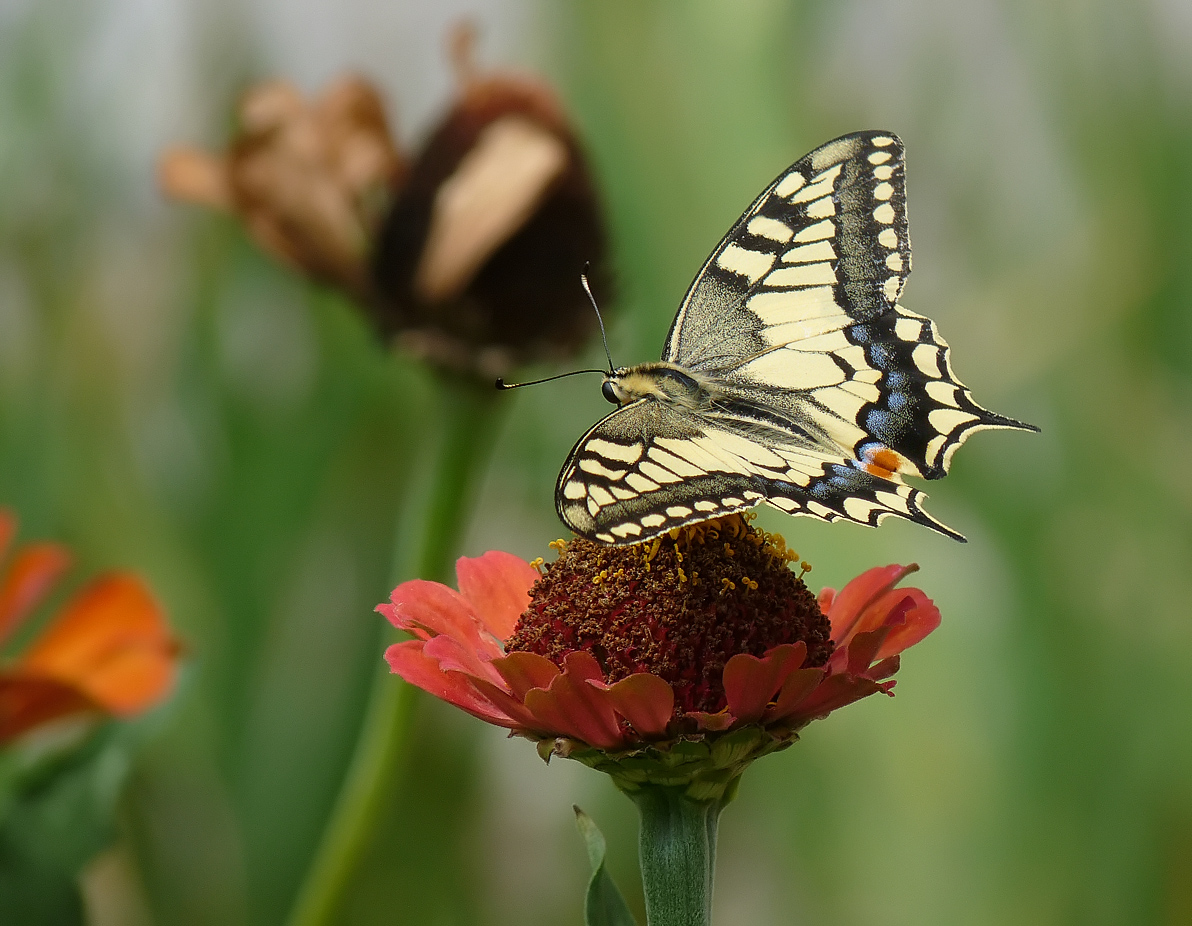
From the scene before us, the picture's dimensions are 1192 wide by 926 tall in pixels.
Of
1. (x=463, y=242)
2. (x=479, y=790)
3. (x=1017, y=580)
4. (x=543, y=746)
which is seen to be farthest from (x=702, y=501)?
(x=479, y=790)

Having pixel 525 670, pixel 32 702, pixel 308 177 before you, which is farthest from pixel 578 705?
pixel 308 177

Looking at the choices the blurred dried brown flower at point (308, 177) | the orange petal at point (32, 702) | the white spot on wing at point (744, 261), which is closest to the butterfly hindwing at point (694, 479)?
the white spot on wing at point (744, 261)

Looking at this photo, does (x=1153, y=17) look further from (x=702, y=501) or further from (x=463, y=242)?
(x=702, y=501)

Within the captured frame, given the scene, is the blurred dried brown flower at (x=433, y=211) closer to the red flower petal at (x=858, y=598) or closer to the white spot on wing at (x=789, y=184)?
the white spot on wing at (x=789, y=184)

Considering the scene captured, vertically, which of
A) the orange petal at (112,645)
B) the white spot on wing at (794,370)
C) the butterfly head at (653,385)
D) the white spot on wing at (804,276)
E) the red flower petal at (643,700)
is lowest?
the red flower petal at (643,700)

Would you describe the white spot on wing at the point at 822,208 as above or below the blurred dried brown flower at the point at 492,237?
below

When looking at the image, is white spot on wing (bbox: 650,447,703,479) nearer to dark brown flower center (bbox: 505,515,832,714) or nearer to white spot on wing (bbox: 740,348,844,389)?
dark brown flower center (bbox: 505,515,832,714)

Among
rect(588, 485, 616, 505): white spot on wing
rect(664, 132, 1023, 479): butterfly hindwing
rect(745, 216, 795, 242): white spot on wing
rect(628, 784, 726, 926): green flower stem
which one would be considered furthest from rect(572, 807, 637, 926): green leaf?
rect(745, 216, 795, 242): white spot on wing
